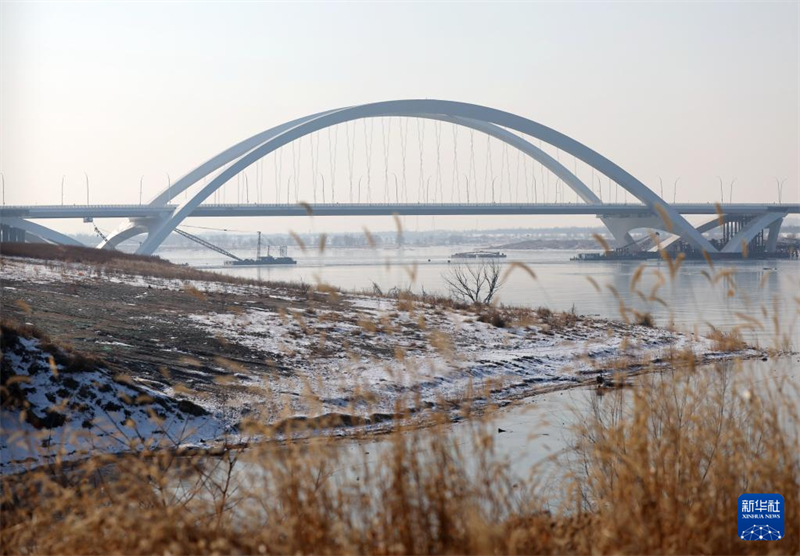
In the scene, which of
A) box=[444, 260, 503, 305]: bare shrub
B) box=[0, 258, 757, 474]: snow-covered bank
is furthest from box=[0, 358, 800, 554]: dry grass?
box=[444, 260, 503, 305]: bare shrub

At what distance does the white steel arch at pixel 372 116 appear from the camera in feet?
158

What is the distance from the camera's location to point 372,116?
5097cm

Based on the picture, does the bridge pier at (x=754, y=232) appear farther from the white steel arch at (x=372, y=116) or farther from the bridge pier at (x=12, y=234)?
the bridge pier at (x=12, y=234)

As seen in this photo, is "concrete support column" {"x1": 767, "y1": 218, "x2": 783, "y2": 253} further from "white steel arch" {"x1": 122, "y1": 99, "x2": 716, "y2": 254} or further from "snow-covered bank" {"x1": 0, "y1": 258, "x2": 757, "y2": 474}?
"snow-covered bank" {"x1": 0, "y1": 258, "x2": 757, "y2": 474}

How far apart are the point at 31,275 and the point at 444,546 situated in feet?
46.3

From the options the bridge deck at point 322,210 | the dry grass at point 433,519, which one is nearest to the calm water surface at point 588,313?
the dry grass at point 433,519

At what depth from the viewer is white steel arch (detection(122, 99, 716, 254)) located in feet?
158

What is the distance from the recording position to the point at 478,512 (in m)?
2.52

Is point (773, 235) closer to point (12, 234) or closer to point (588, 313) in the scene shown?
point (12, 234)

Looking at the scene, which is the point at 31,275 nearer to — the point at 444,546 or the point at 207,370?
the point at 207,370

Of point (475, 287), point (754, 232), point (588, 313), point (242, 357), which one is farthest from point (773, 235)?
point (242, 357)

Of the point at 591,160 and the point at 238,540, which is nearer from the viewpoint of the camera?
the point at 238,540

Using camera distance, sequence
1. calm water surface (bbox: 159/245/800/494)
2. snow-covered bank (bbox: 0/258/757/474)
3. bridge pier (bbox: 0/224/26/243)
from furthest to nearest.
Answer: bridge pier (bbox: 0/224/26/243)
snow-covered bank (bbox: 0/258/757/474)
calm water surface (bbox: 159/245/800/494)

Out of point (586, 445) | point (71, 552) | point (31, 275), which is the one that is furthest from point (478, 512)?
point (31, 275)
